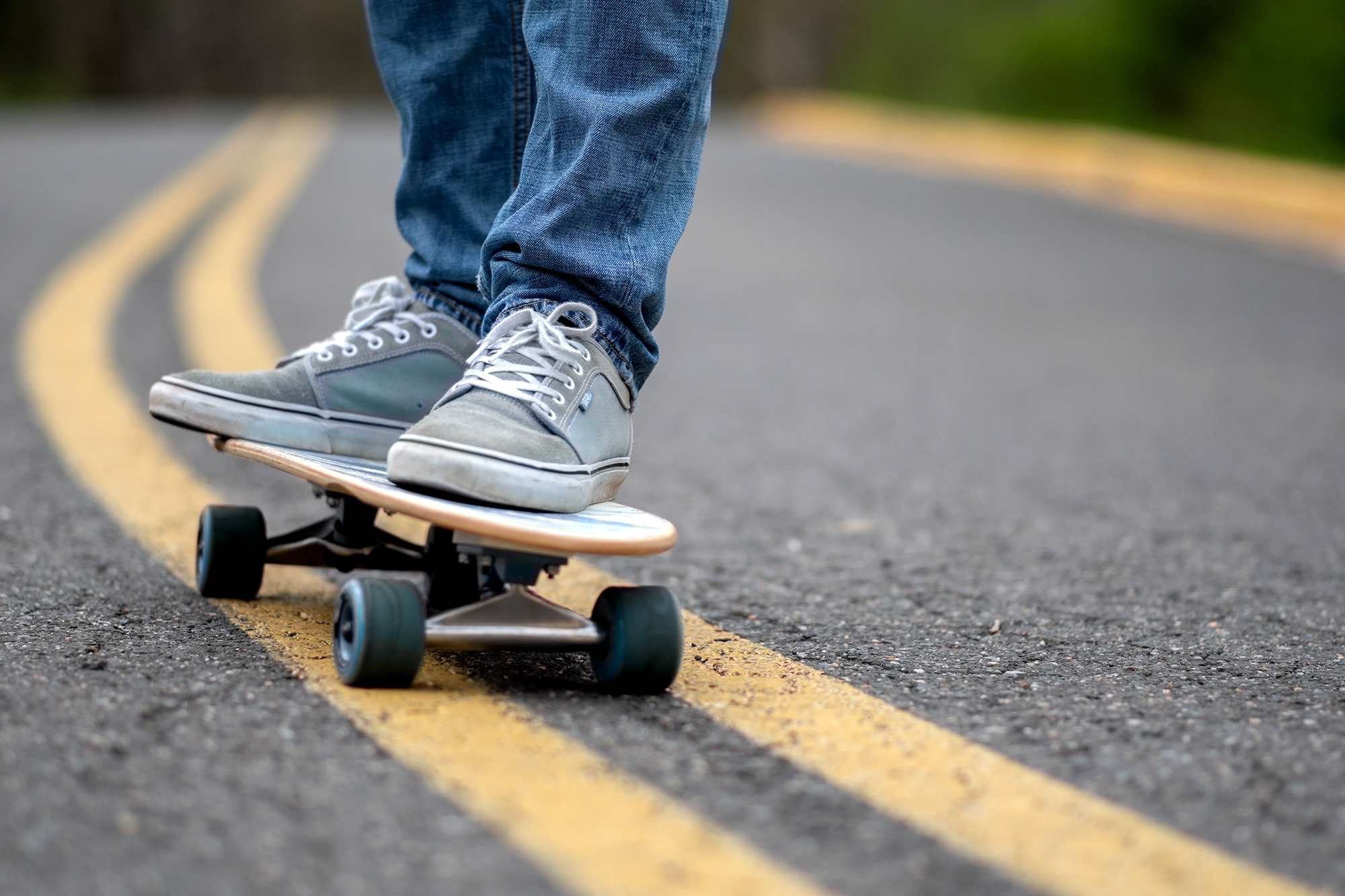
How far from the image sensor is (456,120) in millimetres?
2205

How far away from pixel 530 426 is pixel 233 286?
3759 mm

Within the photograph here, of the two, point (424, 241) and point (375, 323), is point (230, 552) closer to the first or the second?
point (375, 323)

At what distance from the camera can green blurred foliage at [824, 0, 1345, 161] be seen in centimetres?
1719

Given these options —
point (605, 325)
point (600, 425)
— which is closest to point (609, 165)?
point (605, 325)

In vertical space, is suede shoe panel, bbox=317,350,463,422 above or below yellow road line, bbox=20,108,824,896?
above

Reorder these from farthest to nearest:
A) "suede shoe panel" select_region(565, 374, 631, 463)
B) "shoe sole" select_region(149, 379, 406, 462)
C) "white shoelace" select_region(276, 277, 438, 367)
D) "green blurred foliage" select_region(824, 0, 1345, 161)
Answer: "green blurred foliage" select_region(824, 0, 1345, 161) < "white shoelace" select_region(276, 277, 438, 367) < "shoe sole" select_region(149, 379, 406, 462) < "suede shoe panel" select_region(565, 374, 631, 463)

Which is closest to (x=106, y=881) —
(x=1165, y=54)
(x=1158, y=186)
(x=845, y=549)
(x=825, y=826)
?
(x=825, y=826)

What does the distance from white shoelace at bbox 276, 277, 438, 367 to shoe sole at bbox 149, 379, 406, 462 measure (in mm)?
101

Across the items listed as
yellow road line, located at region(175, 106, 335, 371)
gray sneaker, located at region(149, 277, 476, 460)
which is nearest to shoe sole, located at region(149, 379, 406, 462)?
gray sneaker, located at region(149, 277, 476, 460)

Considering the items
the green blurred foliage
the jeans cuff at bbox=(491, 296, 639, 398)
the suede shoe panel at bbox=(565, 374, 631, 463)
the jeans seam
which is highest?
the green blurred foliage

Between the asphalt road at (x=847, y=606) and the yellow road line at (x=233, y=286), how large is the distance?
96 millimetres

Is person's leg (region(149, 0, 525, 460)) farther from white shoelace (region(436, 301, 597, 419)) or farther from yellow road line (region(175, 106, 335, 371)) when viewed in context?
yellow road line (region(175, 106, 335, 371))

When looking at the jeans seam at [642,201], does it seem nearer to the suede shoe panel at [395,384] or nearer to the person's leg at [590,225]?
the person's leg at [590,225]

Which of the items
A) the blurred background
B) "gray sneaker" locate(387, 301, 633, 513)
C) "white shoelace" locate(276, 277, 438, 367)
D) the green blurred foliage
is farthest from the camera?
the blurred background
